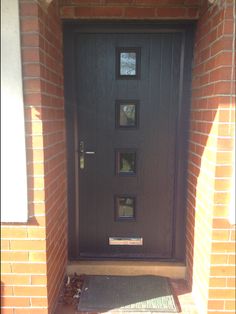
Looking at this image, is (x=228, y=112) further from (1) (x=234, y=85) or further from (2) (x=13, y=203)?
(2) (x=13, y=203)

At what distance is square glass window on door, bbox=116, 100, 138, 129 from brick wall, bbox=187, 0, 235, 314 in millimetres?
573

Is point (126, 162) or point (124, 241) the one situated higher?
point (126, 162)

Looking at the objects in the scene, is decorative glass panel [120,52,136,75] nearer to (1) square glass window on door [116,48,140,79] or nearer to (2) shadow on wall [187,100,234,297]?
(1) square glass window on door [116,48,140,79]

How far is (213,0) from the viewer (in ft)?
6.62

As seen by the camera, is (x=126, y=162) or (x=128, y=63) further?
(x=126, y=162)

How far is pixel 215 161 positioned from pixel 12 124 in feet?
4.35

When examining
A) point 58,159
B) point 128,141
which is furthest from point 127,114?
point 58,159

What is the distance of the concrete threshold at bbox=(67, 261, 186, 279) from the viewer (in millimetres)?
2744

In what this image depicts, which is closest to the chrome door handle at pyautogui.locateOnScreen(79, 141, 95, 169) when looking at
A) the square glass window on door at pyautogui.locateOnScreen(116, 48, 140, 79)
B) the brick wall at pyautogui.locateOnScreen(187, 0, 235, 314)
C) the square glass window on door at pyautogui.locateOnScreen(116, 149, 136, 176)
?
the square glass window on door at pyautogui.locateOnScreen(116, 149, 136, 176)

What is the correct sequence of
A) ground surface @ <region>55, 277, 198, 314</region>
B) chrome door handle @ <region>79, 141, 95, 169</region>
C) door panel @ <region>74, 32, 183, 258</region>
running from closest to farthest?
ground surface @ <region>55, 277, 198, 314</region>, door panel @ <region>74, 32, 183, 258</region>, chrome door handle @ <region>79, 141, 95, 169</region>

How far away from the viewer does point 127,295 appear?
2.46 m

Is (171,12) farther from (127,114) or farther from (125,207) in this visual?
(125,207)

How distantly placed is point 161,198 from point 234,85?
1259mm

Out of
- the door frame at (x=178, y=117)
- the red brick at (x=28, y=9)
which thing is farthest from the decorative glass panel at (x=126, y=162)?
the red brick at (x=28, y=9)
